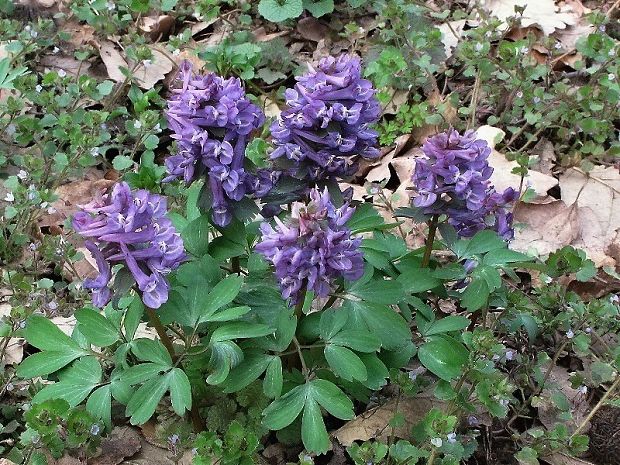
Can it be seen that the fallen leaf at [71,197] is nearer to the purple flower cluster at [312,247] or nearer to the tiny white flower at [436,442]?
the purple flower cluster at [312,247]

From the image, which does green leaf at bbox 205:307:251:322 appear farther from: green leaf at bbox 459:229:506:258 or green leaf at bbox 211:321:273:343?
green leaf at bbox 459:229:506:258

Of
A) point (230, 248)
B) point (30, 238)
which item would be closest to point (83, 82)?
point (30, 238)

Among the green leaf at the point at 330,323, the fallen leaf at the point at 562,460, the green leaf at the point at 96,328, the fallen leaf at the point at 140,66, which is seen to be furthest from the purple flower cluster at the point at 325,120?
the fallen leaf at the point at 140,66

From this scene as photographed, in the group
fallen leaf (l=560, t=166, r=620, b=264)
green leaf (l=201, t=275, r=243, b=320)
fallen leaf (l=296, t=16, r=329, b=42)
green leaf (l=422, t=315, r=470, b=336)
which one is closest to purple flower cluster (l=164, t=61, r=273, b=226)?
green leaf (l=201, t=275, r=243, b=320)

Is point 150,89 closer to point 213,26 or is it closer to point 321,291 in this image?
point 213,26

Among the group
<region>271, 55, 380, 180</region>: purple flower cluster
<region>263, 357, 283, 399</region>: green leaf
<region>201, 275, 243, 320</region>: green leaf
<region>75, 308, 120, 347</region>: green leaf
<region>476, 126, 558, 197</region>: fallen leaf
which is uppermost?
<region>271, 55, 380, 180</region>: purple flower cluster

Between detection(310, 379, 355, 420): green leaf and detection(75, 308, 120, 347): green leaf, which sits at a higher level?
detection(75, 308, 120, 347): green leaf
